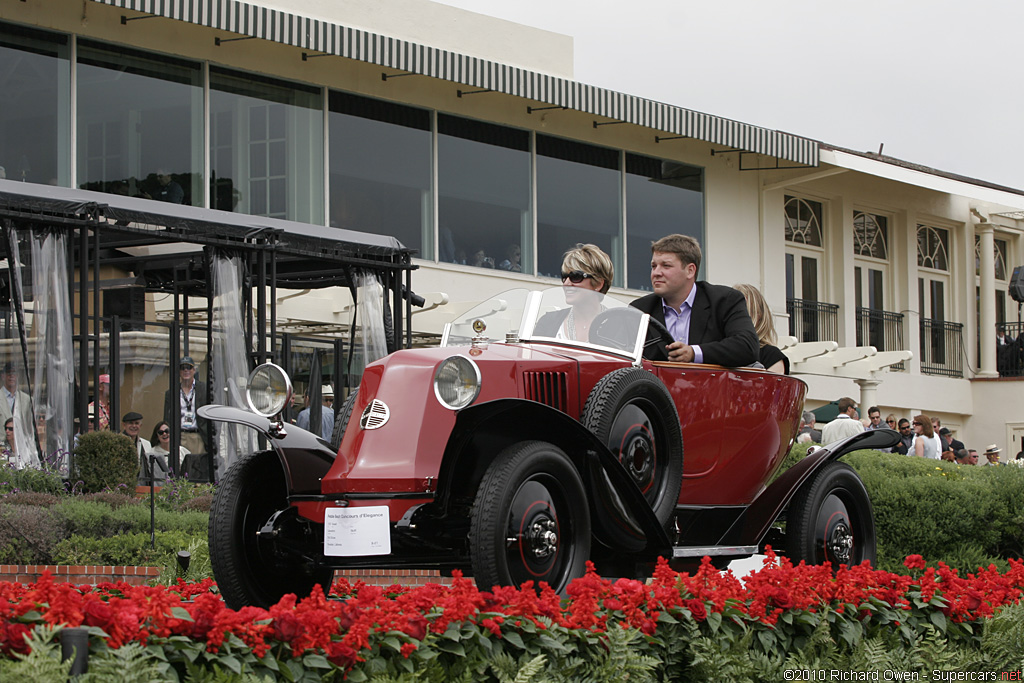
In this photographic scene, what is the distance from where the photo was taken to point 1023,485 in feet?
30.3

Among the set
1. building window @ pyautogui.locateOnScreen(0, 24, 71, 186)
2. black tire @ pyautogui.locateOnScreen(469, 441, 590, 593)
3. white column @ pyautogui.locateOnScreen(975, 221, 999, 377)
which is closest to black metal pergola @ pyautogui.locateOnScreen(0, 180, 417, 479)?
building window @ pyautogui.locateOnScreen(0, 24, 71, 186)

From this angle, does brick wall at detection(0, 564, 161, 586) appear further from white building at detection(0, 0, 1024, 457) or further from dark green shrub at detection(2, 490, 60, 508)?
white building at detection(0, 0, 1024, 457)

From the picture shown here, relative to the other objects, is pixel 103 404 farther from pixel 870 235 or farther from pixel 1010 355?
pixel 1010 355

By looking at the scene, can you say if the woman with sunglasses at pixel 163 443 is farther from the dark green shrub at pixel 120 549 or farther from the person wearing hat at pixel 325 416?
the dark green shrub at pixel 120 549

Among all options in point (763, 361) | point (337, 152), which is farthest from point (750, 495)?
point (337, 152)

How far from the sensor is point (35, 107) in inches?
633

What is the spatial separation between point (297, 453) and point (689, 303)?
264 centimetres

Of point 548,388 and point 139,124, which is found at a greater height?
point 139,124

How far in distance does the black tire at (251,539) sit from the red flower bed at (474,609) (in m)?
0.41

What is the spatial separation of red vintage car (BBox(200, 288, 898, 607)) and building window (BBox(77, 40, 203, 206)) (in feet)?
37.1

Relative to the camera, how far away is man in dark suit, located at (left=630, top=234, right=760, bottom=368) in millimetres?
6984

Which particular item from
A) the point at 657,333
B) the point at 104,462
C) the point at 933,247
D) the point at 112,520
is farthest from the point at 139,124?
the point at 933,247

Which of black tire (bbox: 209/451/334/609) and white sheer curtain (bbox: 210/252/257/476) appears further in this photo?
white sheer curtain (bbox: 210/252/257/476)

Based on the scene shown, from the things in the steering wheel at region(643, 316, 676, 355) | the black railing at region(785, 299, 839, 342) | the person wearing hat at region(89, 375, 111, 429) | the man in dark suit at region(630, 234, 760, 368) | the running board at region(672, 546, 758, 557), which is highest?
the black railing at region(785, 299, 839, 342)
